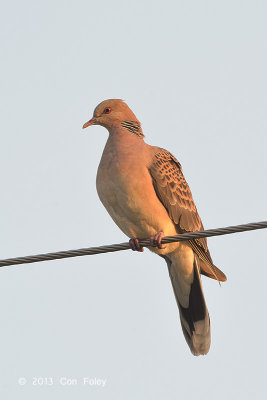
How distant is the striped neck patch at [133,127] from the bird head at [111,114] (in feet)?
0.18

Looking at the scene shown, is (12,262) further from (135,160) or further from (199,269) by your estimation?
(199,269)

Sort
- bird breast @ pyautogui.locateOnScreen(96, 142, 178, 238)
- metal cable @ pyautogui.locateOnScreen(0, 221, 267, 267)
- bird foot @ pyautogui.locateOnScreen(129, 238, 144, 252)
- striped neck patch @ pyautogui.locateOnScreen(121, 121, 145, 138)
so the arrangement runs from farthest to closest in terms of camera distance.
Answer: striped neck patch @ pyautogui.locateOnScreen(121, 121, 145, 138) → bird foot @ pyautogui.locateOnScreen(129, 238, 144, 252) → bird breast @ pyautogui.locateOnScreen(96, 142, 178, 238) → metal cable @ pyautogui.locateOnScreen(0, 221, 267, 267)

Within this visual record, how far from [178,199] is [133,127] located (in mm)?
933

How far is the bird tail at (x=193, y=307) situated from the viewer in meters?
6.55

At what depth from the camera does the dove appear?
19.4 ft

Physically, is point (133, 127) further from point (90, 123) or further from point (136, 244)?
point (136, 244)

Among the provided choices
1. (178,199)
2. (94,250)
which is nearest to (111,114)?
(178,199)

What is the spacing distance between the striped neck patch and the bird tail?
1227 mm

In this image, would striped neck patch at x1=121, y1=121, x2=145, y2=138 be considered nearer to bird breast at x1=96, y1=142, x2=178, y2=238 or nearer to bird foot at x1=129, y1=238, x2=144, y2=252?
bird breast at x1=96, y1=142, x2=178, y2=238

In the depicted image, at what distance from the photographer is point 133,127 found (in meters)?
6.78

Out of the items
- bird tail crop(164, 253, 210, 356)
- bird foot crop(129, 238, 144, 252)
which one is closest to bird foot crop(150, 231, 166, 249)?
bird foot crop(129, 238, 144, 252)

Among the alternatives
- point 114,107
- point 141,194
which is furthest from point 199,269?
point 114,107

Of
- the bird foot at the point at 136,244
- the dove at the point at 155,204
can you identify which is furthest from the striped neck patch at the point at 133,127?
the bird foot at the point at 136,244

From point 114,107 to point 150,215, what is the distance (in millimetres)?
1478
